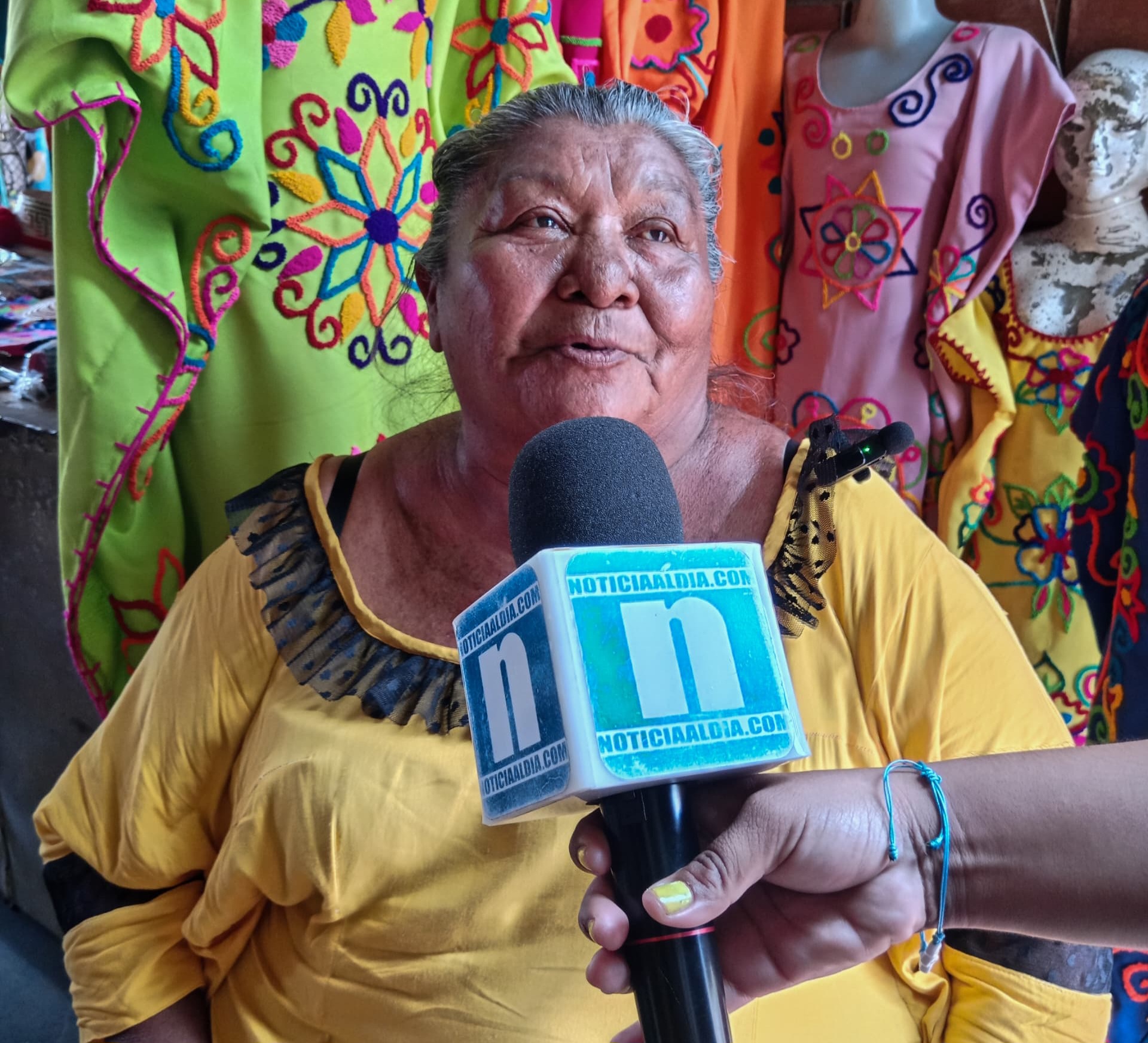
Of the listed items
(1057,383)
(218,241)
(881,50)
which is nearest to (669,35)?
(881,50)

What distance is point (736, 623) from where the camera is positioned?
0.52 metres

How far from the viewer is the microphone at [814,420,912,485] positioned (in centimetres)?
82

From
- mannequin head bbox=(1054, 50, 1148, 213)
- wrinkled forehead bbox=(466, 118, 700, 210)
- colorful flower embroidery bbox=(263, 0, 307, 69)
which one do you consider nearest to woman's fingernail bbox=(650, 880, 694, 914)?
wrinkled forehead bbox=(466, 118, 700, 210)

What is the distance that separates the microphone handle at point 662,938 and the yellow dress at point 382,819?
1.31 ft

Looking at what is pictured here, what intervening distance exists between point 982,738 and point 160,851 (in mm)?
805

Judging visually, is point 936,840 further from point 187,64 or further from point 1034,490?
point 1034,490

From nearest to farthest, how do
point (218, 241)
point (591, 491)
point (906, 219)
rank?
point (591, 491) → point (218, 241) → point (906, 219)

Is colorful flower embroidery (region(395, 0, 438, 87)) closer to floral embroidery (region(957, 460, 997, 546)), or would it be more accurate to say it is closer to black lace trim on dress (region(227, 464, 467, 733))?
black lace trim on dress (region(227, 464, 467, 733))

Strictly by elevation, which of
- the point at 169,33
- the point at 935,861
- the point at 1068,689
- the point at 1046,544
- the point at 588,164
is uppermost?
the point at 169,33

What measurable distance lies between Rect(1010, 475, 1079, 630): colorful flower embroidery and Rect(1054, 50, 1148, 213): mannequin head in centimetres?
48

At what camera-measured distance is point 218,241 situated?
117cm

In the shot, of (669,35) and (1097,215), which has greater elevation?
(669,35)

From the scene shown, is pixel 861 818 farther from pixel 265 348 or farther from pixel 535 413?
pixel 265 348

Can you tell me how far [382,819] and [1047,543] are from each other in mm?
1331
